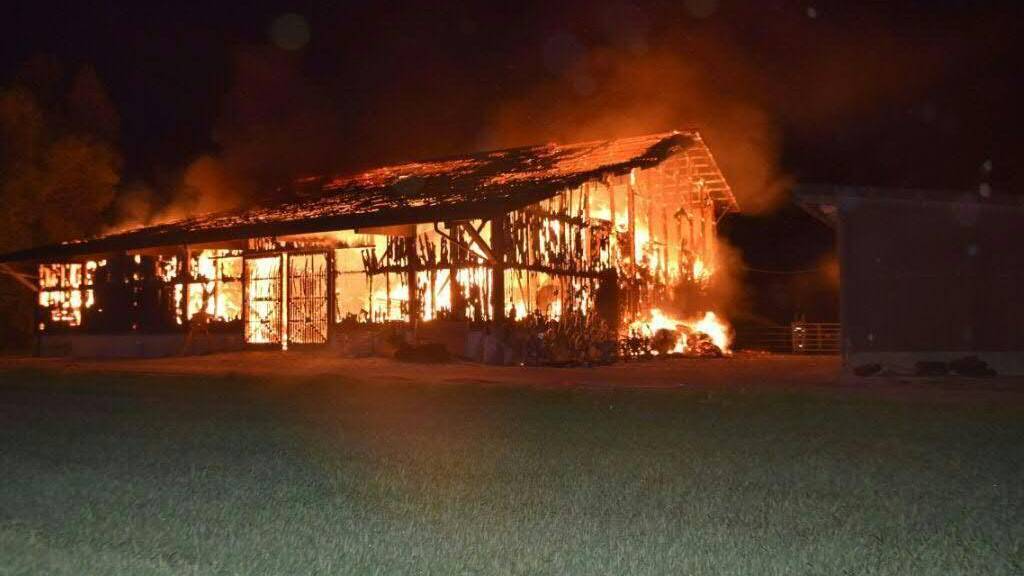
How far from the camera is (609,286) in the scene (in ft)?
78.0

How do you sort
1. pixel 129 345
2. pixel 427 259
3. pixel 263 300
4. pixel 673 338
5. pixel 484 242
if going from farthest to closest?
pixel 129 345 < pixel 673 338 < pixel 263 300 < pixel 427 259 < pixel 484 242

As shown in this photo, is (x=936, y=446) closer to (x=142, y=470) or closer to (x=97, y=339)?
(x=142, y=470)

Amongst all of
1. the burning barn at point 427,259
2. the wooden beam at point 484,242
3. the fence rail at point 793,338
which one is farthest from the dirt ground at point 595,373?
the wooden beam at point 484,242

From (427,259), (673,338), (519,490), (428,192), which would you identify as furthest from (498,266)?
(519,490)

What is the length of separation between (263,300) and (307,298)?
4.87 ft

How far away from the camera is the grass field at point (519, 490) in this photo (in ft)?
15.7

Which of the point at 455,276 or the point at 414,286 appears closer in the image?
the point at 455,276

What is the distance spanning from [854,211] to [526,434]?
959cm

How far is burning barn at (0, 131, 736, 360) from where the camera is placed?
68.8 feet

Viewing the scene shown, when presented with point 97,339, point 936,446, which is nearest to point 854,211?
point 936,446

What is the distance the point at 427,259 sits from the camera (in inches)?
858

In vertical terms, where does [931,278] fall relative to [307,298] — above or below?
below

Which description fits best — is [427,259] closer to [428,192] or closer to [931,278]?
[428,192]

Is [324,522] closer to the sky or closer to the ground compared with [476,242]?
closer to the ground
